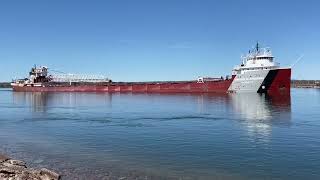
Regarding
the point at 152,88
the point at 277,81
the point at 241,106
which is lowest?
Result: the point at 241,106

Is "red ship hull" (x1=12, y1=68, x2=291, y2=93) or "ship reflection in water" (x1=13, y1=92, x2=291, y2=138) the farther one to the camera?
"red ship hull" (x1=12, y1=68, x2=291, y2=93)

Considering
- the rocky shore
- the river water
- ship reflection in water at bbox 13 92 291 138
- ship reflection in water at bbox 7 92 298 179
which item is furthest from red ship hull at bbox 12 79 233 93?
the rocky shore

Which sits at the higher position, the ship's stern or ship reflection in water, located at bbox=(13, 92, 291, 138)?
the ship's stern

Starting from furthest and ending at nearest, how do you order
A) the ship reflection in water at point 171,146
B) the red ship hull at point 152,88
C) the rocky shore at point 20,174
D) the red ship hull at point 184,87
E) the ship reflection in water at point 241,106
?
the red ship hull at point 152,88 < the red ship hull at point 184,87 < the ship reflection in water at point 241,106 < the ship reflection in water at point 171,146 < the rocky shore at point 20,174

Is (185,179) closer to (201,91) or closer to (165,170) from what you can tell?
(165,170)

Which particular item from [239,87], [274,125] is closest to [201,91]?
[239,87]

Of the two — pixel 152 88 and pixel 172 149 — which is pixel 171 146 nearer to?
pixel 172 149

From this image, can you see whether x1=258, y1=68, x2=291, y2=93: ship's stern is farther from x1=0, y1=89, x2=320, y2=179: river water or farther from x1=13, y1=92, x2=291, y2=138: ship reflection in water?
x1=0, y1=89, x2=320, y2=179: river water

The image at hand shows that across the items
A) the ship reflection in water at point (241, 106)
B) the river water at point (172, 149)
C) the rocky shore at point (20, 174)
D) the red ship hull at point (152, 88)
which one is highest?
the red ship hull at point (152, 88)

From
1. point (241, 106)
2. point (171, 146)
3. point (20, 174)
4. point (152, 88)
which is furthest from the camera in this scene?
point (152, 88)

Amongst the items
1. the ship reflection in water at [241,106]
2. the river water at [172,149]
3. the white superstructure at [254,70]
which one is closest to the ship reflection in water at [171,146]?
the river water at [172,149]

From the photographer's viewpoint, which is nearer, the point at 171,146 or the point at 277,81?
the point at 171,146

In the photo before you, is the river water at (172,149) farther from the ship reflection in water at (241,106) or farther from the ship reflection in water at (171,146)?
the ship reflection in water at (241,106)

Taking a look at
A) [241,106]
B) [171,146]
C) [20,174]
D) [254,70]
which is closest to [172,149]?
[171,146]
